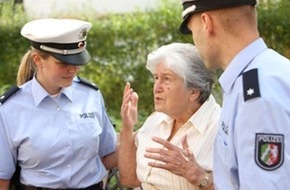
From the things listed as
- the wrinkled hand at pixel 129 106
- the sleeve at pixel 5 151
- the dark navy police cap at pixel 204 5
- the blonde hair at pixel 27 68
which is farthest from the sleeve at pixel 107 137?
the dark navy police cap at pixel 204 5

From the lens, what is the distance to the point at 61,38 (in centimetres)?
346

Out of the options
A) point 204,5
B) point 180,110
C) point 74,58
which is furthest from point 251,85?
point 74,58

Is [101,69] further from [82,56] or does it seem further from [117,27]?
[82,56]

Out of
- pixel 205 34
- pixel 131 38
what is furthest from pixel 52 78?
pixel 131 38

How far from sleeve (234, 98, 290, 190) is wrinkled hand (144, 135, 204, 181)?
968 mm

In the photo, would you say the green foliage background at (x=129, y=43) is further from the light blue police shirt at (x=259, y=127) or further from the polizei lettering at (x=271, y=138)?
the polizei lettering at (x=271, y=138)

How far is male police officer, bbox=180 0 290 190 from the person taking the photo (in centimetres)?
205

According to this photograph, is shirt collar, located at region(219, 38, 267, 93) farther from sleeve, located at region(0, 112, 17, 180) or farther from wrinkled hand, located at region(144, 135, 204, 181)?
sleeve, located at region(0, 112, 17, 180)

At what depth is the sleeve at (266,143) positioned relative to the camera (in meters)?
2.04

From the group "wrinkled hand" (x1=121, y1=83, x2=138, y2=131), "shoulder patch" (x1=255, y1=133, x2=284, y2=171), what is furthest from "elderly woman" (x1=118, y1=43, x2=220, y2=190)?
"shoulder patch" (x1=255, y1=133, x2=284, y2=171)

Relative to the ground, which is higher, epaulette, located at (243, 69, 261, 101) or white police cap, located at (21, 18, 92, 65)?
epaulette, located at (243, 69, 261, 101)

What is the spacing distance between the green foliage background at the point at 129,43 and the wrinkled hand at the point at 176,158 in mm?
3688

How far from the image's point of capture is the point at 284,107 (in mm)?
2057

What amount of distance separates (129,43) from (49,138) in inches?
144
